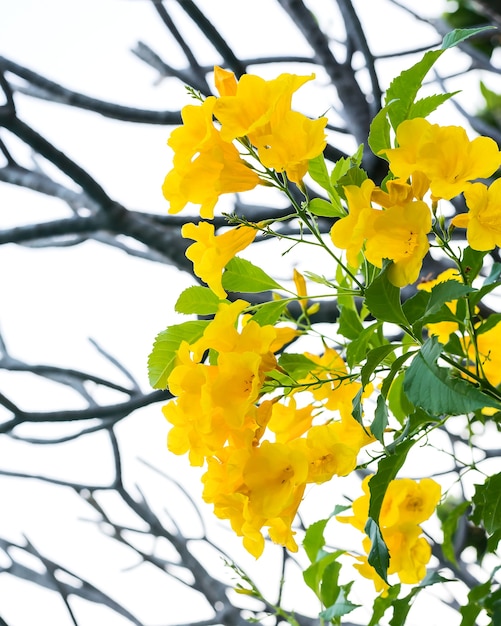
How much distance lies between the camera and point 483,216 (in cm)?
39

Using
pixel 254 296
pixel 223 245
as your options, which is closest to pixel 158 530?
pixel 254 296

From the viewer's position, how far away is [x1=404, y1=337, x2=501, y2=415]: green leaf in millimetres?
345

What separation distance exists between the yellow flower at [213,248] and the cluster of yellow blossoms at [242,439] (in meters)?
0.03

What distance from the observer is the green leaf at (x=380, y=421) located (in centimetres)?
39

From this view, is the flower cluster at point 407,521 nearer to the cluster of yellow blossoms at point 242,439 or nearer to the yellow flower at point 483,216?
the cluster of yellow blossoms at point 242,439

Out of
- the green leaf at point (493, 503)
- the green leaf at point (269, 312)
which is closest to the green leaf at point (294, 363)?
the green leaf at point (269, 312)

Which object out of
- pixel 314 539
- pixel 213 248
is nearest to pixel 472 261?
pixel 213 248

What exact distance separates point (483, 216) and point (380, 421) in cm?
13

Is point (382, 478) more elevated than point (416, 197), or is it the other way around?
point (416, 197)

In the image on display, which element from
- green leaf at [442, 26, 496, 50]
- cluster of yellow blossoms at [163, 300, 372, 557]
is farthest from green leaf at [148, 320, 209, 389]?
green leaf at [442, 26, 496, 50]

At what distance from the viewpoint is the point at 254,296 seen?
91 cm

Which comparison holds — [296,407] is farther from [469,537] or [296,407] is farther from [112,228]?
[469,537]

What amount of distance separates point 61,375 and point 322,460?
0.86m

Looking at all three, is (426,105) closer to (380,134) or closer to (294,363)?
(380,134)
